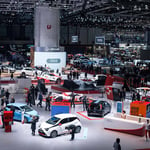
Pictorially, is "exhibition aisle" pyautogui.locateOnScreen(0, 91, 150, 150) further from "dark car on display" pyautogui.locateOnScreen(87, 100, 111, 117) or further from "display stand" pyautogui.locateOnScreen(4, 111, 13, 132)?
"dark car on display" pyautogui.locateOnScreen(87, 100, 111, 117)

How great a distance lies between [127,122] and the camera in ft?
48.3

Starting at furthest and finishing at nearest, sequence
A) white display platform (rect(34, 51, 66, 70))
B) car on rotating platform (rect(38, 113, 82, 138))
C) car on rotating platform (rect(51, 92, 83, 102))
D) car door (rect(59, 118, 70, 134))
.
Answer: white display platform (rect(34, 51, 66, 70))
car on rotating platform (rect(51, 92, 83, 102))
car door (rect(59, 118, 70, 134))
car on rotating platform (rect(38, 113, 82, 138))

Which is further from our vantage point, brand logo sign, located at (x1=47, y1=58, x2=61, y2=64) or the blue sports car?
brand logo sign, located at (x1=47, y1=58, x2=61, y2=64)

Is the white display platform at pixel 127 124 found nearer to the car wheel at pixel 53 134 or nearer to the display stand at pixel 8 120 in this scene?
the car wheel at pixel 53 134

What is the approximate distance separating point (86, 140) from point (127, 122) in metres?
2.27

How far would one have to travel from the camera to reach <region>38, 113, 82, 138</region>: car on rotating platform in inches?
548

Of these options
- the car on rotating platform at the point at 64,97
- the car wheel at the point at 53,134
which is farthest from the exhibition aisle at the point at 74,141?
the car on rotating platform at the point at 64,97

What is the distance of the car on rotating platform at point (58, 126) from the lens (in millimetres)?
13914

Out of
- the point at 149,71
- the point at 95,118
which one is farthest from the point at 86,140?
the point at 149,71

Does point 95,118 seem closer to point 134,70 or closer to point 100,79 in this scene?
point 100,79

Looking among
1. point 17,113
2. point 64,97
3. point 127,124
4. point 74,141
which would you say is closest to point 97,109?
point 127,124

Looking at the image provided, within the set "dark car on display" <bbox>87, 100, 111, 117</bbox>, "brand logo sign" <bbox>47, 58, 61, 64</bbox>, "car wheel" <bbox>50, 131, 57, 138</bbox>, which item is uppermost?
"brand logo sign" <bbox>47, 58, 61, 64</bbox>

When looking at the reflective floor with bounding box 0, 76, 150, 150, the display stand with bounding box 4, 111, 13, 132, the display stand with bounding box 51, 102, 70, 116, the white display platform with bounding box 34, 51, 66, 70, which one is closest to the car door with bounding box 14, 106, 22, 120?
the reflective floor with bounding box 0, 76, 150, 150

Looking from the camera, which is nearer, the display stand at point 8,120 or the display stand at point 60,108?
the display stand at point 8,120
